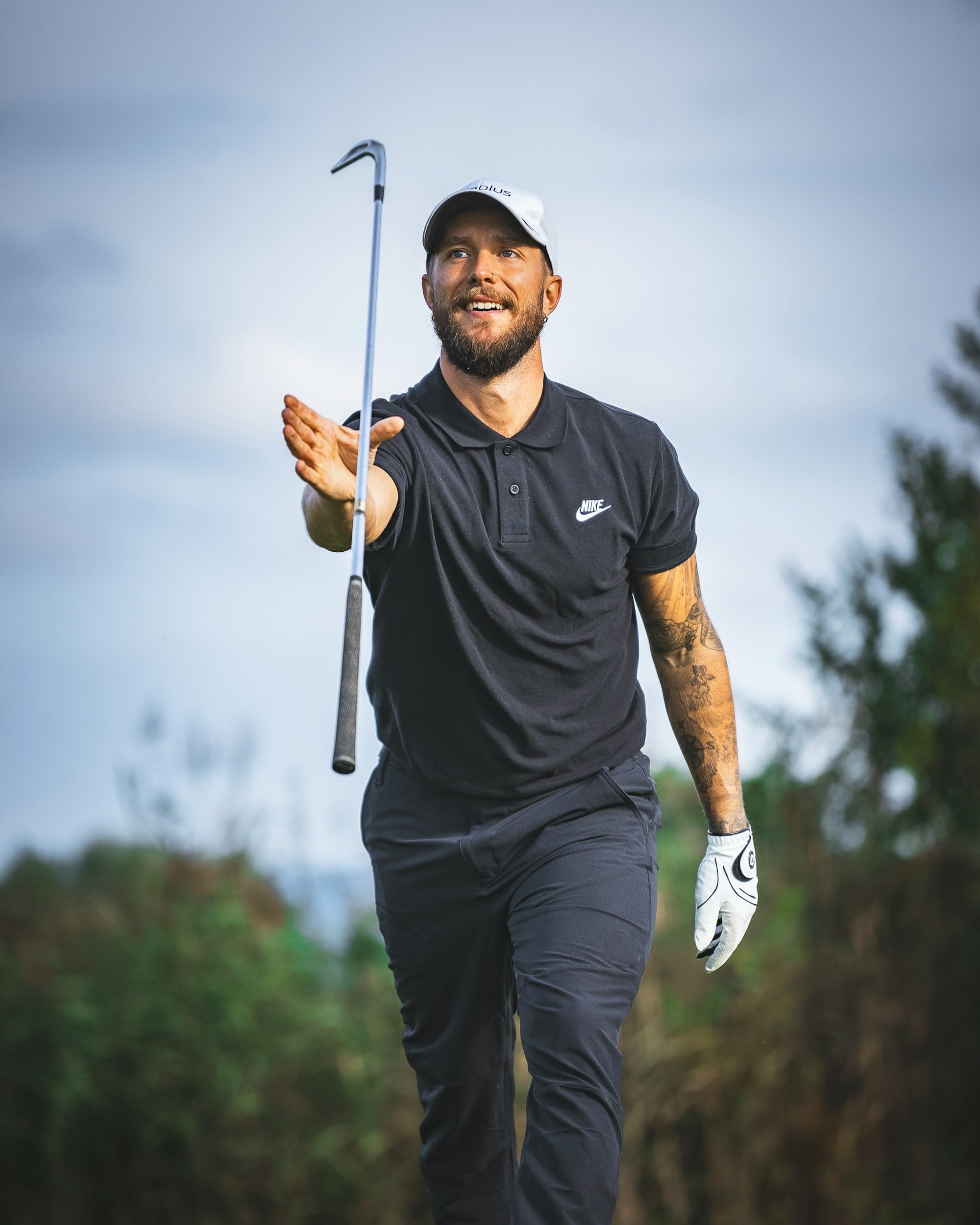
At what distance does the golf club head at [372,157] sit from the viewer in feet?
10.2

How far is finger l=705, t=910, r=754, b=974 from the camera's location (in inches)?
134

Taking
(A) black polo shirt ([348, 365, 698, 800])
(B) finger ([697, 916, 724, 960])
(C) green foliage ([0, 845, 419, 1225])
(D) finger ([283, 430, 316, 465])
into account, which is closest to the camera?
(D) finger ([283, 430, 316, 465])

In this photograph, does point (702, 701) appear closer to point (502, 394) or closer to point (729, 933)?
point (729, 933)

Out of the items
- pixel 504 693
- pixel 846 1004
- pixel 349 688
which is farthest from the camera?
pixel 846 1004

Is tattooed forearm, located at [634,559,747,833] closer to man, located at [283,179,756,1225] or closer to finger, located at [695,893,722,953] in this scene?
man, located at [283,179,756,1225]

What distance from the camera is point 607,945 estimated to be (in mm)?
2896

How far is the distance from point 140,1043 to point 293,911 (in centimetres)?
126

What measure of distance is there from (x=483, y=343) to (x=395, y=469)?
1.60 ft

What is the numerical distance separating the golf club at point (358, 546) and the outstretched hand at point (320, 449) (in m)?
0.04

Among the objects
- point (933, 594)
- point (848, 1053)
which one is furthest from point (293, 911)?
point (933, 594)

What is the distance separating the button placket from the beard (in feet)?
0.77

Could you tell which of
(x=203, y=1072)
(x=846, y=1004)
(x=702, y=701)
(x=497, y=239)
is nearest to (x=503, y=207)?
(x=497, y=239)

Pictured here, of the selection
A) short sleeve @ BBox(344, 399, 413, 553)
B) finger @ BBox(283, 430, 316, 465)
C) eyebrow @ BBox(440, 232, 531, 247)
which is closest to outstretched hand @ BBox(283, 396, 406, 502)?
finger @ BBox(283, 430, 316, 465)

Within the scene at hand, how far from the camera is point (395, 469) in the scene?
116 inches
